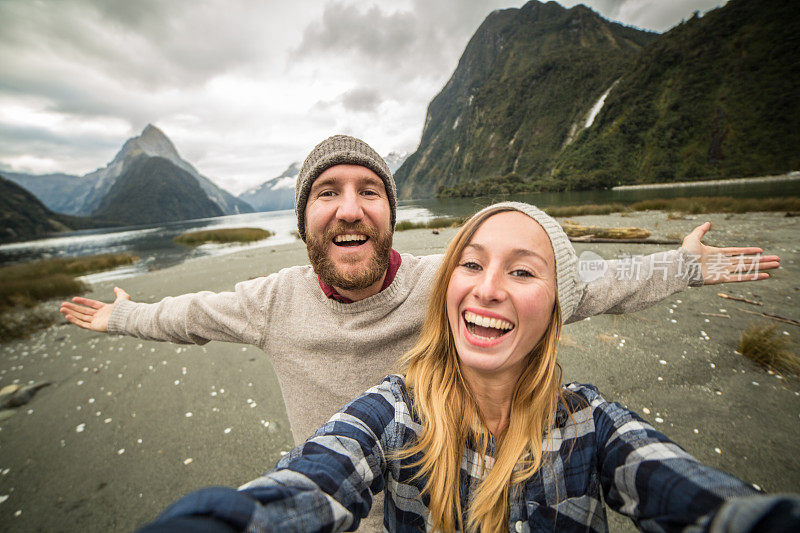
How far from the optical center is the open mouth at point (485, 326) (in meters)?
1.95

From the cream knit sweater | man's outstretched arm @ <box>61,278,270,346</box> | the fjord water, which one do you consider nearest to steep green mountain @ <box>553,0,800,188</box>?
the fjord water

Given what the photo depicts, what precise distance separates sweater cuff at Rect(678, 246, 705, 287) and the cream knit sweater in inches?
0.4

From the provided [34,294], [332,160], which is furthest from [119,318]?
[34,294]

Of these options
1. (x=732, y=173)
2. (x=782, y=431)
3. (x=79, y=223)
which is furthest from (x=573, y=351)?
(x=79, y=223)

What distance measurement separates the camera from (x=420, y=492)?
181 centimetres

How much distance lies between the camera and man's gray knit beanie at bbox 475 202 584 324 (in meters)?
2.07

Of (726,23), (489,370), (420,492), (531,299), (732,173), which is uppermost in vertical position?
(726,23)

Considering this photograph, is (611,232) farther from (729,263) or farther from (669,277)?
(669,277)

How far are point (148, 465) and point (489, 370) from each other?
539cm

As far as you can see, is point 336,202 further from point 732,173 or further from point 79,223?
point 79,223

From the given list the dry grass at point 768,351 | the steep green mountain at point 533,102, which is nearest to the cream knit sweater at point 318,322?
the dry grass at point 768,351

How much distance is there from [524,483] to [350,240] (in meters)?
2.19

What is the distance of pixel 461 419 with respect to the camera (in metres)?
1.99

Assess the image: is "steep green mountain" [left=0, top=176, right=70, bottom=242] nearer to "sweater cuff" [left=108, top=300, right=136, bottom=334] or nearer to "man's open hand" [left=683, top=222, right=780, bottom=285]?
"sweater cuff" [left=108, top=300, right=136, bottom=334]
